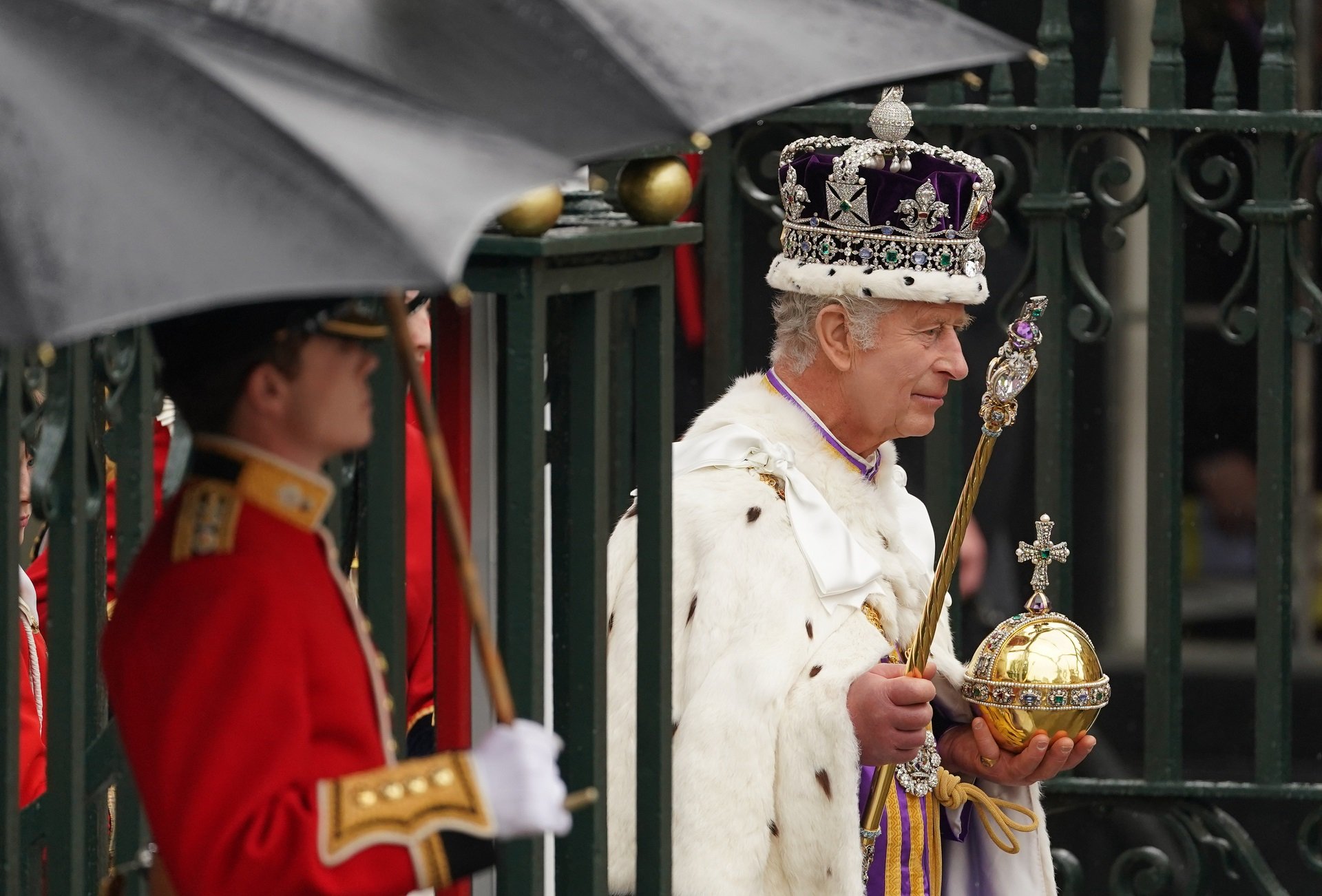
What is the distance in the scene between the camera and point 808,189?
393cm

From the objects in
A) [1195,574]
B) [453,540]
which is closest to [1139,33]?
[1195,574]

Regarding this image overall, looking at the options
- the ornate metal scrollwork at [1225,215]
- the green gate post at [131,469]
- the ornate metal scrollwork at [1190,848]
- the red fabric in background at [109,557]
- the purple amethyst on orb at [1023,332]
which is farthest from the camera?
the ornate metal scrollwork at [1190,848]

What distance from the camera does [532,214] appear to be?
106 inches

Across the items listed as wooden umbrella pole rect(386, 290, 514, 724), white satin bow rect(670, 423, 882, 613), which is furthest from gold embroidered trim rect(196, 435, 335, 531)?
white satin bow rect(670, 423, 882, 613)

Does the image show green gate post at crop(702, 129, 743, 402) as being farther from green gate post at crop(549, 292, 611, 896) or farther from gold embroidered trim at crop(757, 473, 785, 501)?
green gate post at crop(549, 292, 611, 896)

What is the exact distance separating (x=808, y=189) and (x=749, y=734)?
0.93m

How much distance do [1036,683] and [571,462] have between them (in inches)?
42.8

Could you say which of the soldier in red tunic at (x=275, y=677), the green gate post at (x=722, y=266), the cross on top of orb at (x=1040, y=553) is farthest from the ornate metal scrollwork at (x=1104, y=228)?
the soldier in red tunic at (x=275, y=677)

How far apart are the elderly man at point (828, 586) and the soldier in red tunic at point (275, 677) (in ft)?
4.15

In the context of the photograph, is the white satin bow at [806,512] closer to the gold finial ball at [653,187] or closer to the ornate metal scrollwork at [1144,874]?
the gold finial ball at [653,187]

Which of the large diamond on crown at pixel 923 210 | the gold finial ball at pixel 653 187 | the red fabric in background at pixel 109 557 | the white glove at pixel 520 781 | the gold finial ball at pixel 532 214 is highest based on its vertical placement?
the large diamond on crown at pixel 923 210

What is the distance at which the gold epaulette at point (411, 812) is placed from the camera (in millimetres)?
2209

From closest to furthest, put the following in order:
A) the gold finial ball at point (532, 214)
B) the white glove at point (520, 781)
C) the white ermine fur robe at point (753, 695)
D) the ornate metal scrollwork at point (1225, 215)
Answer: the white glove at point (520, 781) → the gold finial ball at point (532, 214) → the white ermine fur robe at point (753, 695) → the ornate metal scrollwork at point (1225, 215)

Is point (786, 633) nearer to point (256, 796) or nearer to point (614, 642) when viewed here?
point (614, 642)
